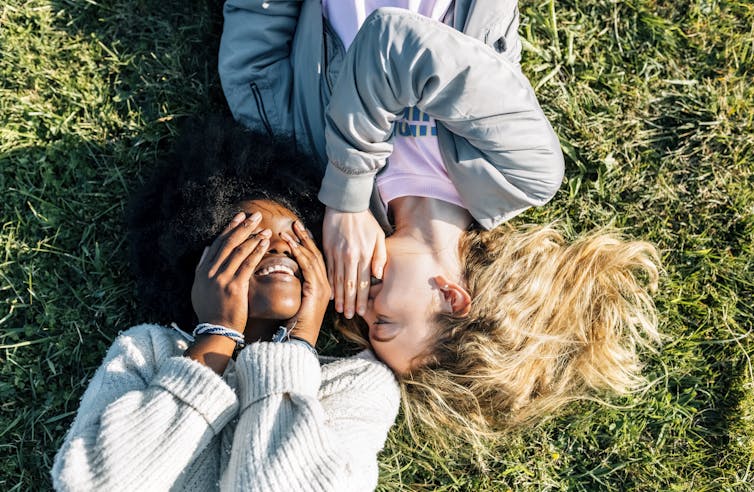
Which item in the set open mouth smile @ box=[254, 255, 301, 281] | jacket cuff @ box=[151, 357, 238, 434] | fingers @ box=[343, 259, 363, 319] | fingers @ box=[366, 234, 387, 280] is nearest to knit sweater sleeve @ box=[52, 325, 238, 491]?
jacket cuff @ box=[151, 357, 238, 434]

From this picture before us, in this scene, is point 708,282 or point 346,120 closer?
point 346,120

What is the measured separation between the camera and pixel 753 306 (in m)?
3.52

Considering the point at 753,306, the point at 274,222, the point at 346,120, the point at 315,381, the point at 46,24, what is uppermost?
the point at 346,120

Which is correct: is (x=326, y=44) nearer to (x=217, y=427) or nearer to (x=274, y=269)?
(x=274, y=269)

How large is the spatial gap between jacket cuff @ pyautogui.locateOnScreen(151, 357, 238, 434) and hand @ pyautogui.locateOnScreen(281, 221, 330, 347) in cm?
Result: 41

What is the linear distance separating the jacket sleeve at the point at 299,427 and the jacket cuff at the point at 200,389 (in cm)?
8

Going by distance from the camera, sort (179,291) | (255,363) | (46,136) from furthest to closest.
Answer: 1. (46,136)
2. (179,291)
3. (255,363)

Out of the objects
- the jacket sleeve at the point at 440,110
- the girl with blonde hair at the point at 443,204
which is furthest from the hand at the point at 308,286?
the jacket sleeve at the point at 440,110

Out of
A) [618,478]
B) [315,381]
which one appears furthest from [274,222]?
[618,478]

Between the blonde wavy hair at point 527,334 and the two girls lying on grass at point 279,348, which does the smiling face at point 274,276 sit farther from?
the blonde wavy hair at point 527,334

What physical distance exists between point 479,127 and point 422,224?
58cm

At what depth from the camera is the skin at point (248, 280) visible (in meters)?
2.78

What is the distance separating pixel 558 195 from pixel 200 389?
2095 millimetres

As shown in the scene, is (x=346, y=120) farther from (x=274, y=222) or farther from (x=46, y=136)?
(x=46, y=136)
